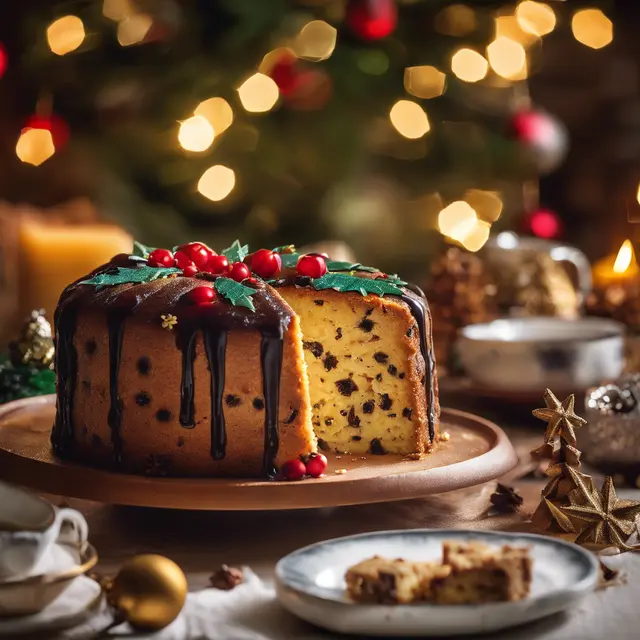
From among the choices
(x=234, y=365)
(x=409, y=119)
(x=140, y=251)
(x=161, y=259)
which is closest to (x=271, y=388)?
(x=234, y=365)

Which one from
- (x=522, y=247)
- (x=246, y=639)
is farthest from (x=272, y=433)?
(x=522, y=247)

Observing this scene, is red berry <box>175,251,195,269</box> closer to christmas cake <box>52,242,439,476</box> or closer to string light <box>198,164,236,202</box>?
christmas cake <box>52,242,439,476</box>

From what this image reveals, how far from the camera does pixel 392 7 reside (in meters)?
4.13

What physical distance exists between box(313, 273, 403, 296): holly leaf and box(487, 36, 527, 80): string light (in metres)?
2.80

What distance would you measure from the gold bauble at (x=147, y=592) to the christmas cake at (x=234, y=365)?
0.51 metres

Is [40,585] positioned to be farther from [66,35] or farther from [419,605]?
[66,35]

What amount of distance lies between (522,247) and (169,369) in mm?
1836

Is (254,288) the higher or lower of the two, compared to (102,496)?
higher

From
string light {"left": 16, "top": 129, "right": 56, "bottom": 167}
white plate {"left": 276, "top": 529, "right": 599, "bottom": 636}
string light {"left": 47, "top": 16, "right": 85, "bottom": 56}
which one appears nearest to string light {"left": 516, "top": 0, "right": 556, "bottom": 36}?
string light {"left": 47, "top": 16, "right": 85, "bottom": 56}

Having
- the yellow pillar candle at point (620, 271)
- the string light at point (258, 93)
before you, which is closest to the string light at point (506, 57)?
the string light at point (258, 93)

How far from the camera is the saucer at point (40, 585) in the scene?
4.78 ft

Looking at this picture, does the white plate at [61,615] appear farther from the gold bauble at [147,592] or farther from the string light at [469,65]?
the string light at [469,65]

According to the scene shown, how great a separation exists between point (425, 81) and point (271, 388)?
293cm

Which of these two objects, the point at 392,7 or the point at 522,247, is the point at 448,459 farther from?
the point at 392,7
